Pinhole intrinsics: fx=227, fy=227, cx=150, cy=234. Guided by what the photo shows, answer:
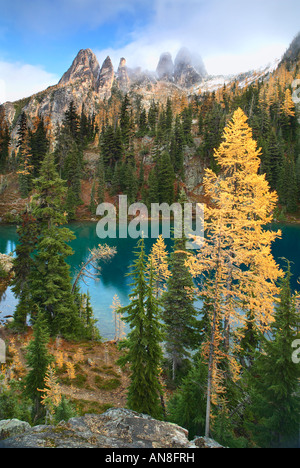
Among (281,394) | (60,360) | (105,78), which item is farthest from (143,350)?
(105,78)

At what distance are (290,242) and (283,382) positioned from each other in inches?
1861

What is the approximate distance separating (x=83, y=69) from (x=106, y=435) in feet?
751

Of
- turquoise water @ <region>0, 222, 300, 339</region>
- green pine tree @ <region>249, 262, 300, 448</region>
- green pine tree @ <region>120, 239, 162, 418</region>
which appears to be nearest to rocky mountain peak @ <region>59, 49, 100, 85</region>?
turquoise water @ <region>0, 222, 300, 339</region>

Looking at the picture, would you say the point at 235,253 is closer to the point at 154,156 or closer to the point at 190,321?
the point at 190,321

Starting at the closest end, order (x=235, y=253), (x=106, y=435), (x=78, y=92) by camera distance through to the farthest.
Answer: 1. (x=106, y=435)
2. (x=235, y=253)
3. (x=78, y=92)

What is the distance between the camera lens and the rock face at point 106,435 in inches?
175

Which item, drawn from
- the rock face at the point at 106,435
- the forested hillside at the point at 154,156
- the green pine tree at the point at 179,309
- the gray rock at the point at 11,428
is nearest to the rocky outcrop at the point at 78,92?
the forested hillside at the point at 154,156

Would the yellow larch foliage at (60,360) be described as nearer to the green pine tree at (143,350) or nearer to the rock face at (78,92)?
the green pine tree at (143,350)

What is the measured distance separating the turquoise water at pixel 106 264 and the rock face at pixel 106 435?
11677mm

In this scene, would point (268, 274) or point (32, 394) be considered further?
point (32, 394)

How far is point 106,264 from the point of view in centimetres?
3894
